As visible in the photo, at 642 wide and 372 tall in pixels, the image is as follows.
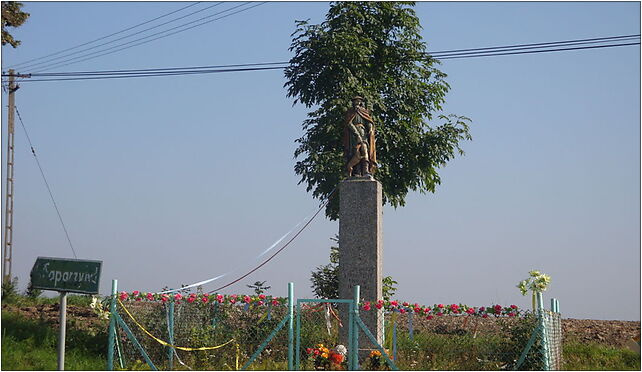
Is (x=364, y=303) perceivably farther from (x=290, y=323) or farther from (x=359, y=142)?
(x=359, y=142)

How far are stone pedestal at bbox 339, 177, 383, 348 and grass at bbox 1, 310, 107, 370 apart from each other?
5007 mm

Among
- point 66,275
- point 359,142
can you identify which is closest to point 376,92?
point 359,142

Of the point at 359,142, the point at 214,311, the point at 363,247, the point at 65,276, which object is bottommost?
the point at 214,311

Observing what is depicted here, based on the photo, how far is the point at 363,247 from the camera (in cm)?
1571

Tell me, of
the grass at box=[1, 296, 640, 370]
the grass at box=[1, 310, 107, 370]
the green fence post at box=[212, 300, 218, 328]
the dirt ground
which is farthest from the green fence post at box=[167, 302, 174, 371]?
the dirt ground

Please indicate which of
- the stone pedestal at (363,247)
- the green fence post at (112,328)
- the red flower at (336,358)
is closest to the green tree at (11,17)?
the green fence post at (112,328)

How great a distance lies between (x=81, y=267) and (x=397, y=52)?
15.6 metres

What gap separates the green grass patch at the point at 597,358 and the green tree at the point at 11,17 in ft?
54.6

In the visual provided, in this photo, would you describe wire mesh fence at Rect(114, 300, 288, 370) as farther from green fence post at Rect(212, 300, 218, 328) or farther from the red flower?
the red flower

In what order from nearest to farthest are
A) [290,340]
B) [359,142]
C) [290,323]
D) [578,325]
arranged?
1. [290,340]
2. [290,323]
3. [359,142]
4. [578,325]

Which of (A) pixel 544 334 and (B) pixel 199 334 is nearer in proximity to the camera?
(A) pixel 544 334

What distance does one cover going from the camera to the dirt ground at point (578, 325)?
717 inches

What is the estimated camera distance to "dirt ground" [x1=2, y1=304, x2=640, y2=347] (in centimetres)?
1822

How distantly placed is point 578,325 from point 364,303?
9376mm
